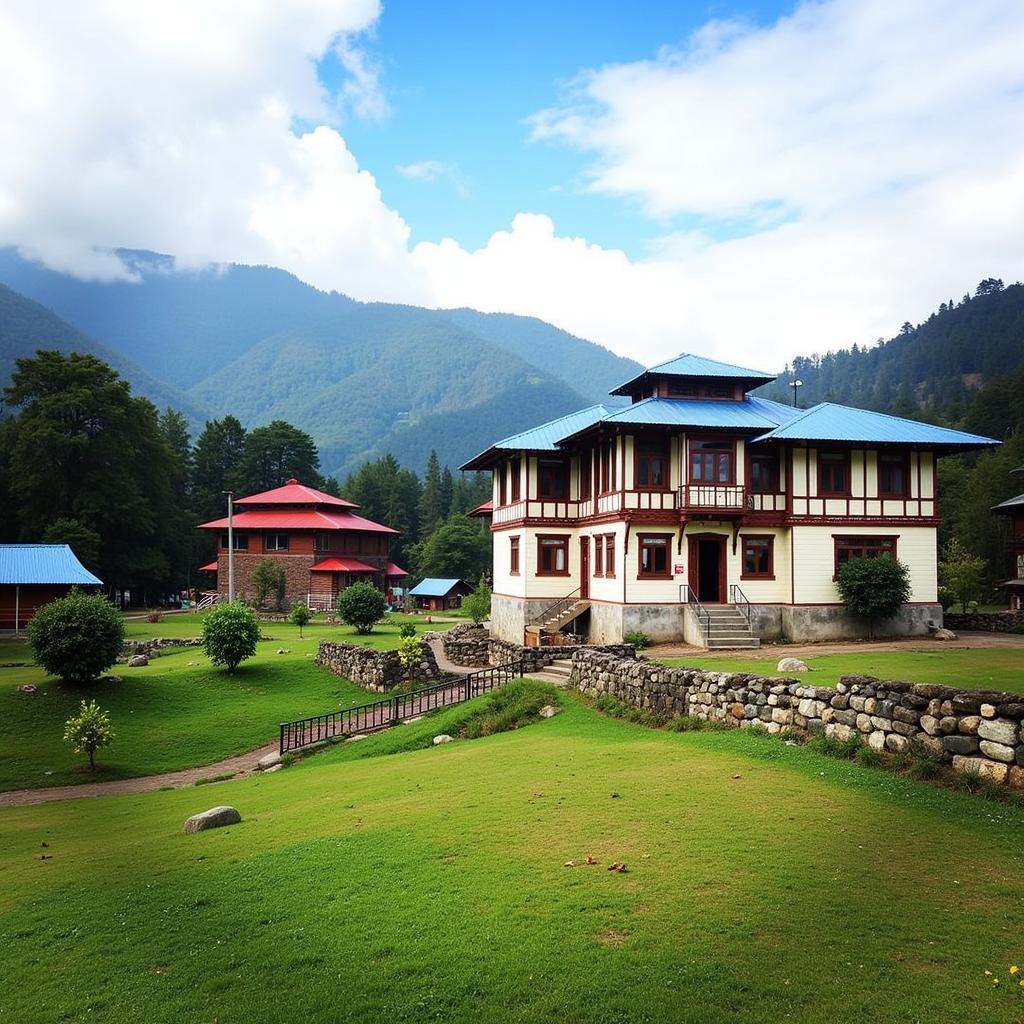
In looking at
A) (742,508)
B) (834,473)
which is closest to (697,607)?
(742,508)

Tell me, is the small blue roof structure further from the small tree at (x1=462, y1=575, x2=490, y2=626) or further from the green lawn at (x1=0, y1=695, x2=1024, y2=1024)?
the green lawn at (x1=0, y1=695, x2=1024, y2=1024)

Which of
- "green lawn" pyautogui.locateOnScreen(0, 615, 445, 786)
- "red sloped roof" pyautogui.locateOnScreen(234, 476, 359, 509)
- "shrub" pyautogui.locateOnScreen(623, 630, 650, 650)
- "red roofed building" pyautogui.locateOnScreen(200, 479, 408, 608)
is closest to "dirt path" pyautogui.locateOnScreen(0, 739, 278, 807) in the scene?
"green lawn" pyautogui.locateOnScreen(0, 615, 445, 786)

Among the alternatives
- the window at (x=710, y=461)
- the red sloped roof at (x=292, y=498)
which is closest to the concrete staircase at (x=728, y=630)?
the window at (x=710, y=461)

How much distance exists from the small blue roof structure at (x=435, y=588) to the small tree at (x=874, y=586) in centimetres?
4898

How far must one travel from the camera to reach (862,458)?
30641mm

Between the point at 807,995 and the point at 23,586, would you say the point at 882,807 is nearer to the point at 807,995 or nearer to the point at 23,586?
the point at 807,995

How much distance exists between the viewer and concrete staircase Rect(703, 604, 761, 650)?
2723 cm

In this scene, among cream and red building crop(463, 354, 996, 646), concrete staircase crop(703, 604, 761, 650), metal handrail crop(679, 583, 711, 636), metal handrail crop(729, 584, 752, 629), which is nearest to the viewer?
concrete staircase crop(703, 604, 761, 650)

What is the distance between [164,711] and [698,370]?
23.1 metres

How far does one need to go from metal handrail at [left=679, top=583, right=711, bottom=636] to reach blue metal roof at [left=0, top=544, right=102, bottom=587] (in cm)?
2781

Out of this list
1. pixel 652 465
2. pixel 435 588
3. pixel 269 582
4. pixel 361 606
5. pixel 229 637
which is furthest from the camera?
pixel 435 588

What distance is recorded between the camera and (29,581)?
3847 centimetres

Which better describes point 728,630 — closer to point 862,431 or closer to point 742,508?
point 742,508

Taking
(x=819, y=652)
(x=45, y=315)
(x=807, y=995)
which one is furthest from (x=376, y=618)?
(x=45, y=315)
